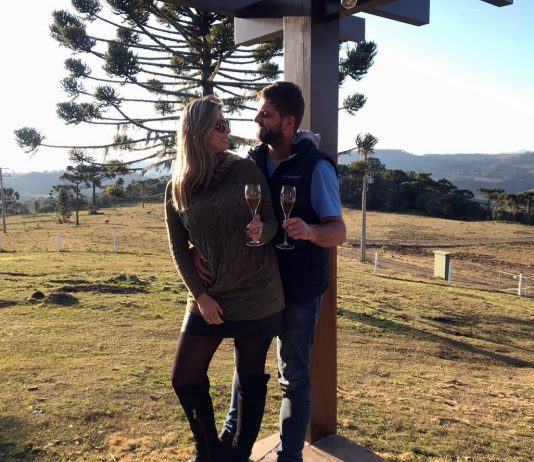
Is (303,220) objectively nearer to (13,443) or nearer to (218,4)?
(218,4)

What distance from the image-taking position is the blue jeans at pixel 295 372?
2045 millimetres

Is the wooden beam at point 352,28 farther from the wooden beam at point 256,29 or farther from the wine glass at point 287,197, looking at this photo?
the wine glass at point 287,197

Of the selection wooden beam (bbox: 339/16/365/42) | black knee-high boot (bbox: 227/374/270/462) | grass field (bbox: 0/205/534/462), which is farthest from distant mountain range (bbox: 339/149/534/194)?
black knee-high boot (bbox: 227/374/270/462)

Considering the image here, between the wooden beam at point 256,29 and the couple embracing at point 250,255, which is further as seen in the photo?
the wooden beam at point 256,29

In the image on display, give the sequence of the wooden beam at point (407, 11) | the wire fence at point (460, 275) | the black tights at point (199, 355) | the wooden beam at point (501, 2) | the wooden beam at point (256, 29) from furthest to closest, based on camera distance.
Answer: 1. the wire fence at point (460, 275)
2. the wooden beam at point (256, 29)
3. the wooden beam at point (407, 11)
4. the wooden beam at point (501, 2)
5. the black tights at point (199, 355)

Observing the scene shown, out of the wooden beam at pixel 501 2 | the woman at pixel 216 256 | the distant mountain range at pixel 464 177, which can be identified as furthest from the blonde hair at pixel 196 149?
the distant mountain range at pixel 464 177

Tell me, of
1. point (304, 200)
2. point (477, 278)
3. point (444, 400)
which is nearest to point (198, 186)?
point (304, 200)

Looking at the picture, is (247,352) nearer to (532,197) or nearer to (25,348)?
(25,348)

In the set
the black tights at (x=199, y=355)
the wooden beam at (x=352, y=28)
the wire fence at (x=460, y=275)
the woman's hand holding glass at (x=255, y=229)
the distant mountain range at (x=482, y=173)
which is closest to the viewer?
the woman's hand holding glass at (x=255, y=229)

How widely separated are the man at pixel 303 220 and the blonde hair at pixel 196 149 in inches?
9.3

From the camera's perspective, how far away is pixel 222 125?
6.20 feet

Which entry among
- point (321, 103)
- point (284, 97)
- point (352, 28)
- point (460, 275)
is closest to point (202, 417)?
point (284, 97)

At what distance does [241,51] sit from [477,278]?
12249 mm

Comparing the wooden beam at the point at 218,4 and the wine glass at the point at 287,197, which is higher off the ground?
the wooden beam at the point at 218,4
